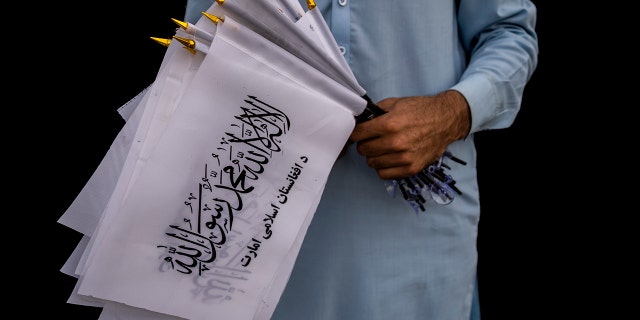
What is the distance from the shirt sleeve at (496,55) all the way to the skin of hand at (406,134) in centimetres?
9

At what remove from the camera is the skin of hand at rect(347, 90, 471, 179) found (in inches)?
29.2

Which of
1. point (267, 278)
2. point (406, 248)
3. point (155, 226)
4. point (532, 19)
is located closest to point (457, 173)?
point (406, 248)

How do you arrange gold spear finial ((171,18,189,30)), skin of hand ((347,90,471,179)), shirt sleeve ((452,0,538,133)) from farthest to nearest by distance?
shirt sleeve ((452,0,538,133))
skin of hand ((347,90,471,179))
gold spear finial ((171,18,189,30))

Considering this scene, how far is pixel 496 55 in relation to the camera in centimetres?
95

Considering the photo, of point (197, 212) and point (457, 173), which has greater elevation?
point (457, 173)

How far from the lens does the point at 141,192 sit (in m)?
0.66

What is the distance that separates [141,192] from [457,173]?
0.57 m

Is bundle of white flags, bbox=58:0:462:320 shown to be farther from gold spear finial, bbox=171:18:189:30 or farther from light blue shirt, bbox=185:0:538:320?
light blue shirt, bbox=185:0:538:320

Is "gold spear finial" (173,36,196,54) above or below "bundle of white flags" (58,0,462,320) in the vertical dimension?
above

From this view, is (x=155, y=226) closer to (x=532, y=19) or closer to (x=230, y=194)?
(x=230, y=194)

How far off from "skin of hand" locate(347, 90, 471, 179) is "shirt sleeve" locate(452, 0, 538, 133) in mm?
86

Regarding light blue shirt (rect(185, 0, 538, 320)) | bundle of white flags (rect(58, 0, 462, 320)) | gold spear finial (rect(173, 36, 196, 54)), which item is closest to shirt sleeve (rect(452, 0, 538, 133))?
light blue shirt (rect(185, 0, 538, 320))

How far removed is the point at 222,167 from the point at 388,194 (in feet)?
1.15

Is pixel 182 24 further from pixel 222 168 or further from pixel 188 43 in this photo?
pixel 222 168
